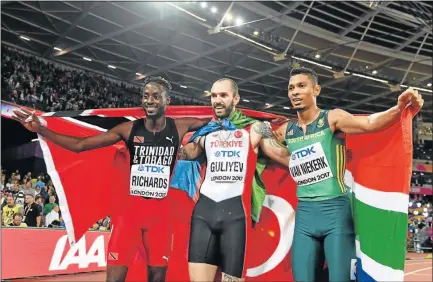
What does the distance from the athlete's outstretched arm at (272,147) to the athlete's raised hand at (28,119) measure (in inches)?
81.1

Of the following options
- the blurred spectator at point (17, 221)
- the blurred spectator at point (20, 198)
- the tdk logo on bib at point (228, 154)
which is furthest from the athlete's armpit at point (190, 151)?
the blurred spectator at point (20, 198)

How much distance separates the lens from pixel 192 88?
2592 centimetres

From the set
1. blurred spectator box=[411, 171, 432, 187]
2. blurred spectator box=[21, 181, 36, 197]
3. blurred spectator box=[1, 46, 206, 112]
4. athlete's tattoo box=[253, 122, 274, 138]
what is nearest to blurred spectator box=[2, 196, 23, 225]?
blurred spectator box=[21, 181, 36, 197]

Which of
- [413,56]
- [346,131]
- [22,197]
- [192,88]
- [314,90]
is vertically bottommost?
[22,197]

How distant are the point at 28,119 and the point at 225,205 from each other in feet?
6.62

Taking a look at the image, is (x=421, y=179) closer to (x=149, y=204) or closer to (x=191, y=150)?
(x=191, y=150)

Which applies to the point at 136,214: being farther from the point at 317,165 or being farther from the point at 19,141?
the point at 19,141

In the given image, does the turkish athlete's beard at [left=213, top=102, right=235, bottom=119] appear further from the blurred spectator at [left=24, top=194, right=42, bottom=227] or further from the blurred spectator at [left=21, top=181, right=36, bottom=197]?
the blurred spectator at [left=21, top=181, right=36, bottom=197]

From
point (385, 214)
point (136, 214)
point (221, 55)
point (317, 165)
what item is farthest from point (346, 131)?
point (221, 55)

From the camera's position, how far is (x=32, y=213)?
368 inches

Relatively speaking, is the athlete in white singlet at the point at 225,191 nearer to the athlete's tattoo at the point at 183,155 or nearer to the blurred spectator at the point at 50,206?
the athlete's tattoo at the point at 183,155

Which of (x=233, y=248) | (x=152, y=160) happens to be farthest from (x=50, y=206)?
(x=233, y=248)

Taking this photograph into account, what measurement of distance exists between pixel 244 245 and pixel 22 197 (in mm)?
7569

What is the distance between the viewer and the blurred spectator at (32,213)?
9.32 m
